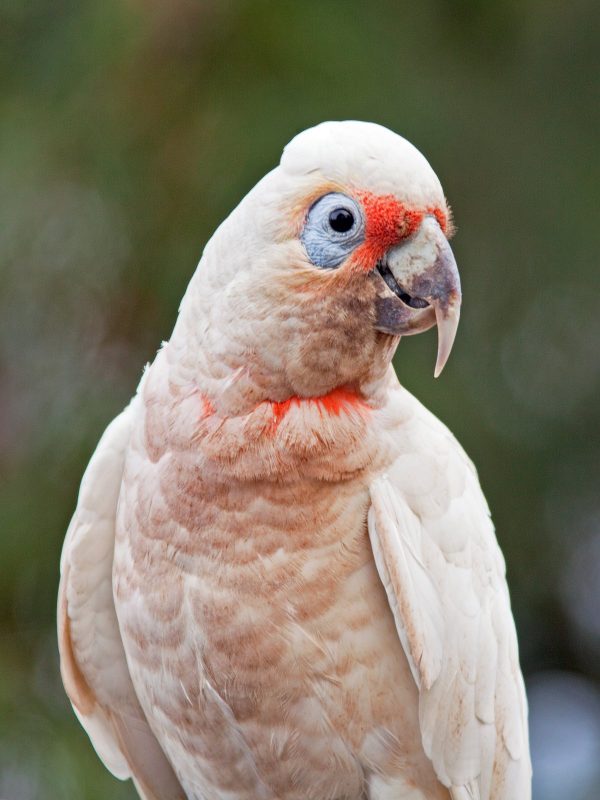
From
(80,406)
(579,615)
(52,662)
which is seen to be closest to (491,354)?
(579,615)

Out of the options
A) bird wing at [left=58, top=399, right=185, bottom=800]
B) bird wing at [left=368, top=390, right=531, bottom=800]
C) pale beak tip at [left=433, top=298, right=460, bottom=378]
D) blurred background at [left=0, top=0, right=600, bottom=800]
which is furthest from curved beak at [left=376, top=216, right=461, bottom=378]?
blurred background at [left=0, top=0, right=600, bottom=800]

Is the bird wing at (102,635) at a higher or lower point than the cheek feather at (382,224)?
lower

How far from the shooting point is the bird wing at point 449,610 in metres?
1.36

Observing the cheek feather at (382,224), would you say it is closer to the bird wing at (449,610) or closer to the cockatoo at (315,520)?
the cockatoo at (315,520)

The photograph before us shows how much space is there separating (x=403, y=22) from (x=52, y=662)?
6.04 ft

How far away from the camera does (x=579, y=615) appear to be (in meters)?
3.03

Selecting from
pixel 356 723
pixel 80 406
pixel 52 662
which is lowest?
pixel 52 662

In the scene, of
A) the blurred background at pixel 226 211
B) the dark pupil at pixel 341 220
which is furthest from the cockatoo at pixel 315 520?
the blurred background at pixel 226 211

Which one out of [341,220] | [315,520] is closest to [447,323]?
[341,220]

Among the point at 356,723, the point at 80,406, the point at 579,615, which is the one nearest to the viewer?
the point at 356,723

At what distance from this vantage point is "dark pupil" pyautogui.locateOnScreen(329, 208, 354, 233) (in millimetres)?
1253

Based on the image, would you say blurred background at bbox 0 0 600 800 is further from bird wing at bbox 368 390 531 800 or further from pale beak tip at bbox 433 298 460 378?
pale beak tip at bbox 433 298 460 378

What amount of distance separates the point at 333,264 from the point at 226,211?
54.9 inches

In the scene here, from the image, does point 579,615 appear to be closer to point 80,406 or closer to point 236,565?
point 80,406
